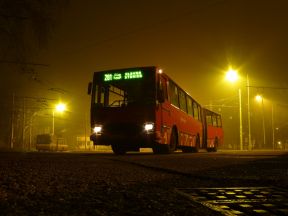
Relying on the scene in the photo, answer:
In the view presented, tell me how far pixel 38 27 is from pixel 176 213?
1667cm

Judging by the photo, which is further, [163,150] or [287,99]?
[287,99]

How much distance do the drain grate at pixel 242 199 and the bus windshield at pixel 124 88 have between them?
10.6m

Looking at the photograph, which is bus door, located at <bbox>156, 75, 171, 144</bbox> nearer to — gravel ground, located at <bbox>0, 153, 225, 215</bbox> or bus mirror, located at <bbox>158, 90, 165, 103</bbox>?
bus mirror, located at <bbox>158, 90, 165, 103</bbox>

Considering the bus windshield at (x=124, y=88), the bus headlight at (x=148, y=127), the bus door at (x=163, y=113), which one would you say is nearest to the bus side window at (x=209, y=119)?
the bus door at (x=163, y=113)

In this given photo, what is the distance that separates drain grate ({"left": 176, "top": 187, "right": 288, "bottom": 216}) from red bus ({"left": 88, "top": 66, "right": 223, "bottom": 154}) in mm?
10073

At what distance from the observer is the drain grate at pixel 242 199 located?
293 centimetres

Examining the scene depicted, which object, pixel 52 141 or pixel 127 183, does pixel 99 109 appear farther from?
pixel 52 141

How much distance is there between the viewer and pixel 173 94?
16984mm

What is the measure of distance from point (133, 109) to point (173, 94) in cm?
293

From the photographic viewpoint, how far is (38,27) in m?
18.0

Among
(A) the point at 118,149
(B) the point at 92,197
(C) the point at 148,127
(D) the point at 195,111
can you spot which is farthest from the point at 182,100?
(B) the point at 92,197

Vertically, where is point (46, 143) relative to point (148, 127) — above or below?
below

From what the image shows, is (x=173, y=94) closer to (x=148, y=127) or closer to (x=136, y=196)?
(x=148, y=127)

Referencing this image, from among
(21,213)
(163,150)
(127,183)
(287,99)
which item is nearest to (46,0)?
(163,150)
